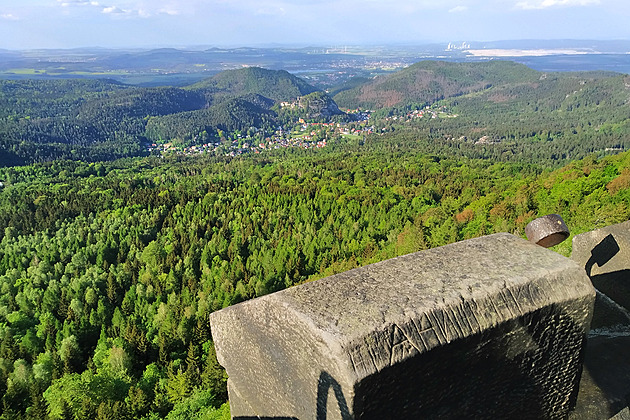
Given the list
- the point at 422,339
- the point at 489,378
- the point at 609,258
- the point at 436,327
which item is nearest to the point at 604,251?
the point at 609,258

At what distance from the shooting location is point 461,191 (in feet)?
211

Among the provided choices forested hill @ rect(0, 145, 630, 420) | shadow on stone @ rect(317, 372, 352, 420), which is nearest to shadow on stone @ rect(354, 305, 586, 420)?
shadow on stone @ rect(317, 372, 352, 420)

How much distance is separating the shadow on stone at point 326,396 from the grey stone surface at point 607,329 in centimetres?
349

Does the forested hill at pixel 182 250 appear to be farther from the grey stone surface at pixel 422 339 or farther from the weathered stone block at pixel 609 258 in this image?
the grey stone surface at pixel 422 339

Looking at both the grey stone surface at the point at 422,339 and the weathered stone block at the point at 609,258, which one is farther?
the weathered stone block at the point at 609,258

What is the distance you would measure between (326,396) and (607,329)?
5485 millimetres

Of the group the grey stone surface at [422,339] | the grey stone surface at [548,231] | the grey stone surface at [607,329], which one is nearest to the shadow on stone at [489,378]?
the grey stone surface at [422,339]

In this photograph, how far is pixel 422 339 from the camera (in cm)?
409

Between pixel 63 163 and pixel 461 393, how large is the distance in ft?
524

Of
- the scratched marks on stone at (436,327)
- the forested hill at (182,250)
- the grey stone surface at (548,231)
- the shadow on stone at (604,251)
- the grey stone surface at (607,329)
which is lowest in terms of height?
the forested hill at (182,250)

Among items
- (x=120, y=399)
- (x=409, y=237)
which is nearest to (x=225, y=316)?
(x=120, y=399)

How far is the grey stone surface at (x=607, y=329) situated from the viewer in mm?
5277

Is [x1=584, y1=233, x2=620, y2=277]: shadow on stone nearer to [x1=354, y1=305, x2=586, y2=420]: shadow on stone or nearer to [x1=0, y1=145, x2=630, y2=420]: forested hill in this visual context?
[x1=354, y1=305, x2=586, y2=420]: shadow on stone

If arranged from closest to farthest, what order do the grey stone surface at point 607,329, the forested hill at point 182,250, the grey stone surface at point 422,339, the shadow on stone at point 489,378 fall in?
the grey stone surface at point 422,339 → the shadow on stone at point 489,378 → the grey stone surface at point 607,329 → the forested hill at point 182,250
